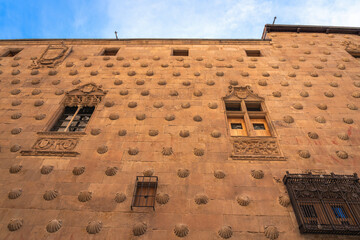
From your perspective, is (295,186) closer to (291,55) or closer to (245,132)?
(245,132)

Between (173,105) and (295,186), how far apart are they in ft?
17.2

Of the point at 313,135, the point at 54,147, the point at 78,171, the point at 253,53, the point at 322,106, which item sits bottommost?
the point at 78,171

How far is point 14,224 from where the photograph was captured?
18.4ft

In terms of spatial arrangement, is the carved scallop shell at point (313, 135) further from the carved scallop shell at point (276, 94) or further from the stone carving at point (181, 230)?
the stone carving at point (181, 230)

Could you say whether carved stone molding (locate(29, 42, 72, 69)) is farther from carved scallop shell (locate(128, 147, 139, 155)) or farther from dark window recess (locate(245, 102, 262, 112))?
dark window recess (locate(245, 102, 262, 112))

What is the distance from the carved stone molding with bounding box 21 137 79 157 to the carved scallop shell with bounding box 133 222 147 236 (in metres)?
3.42

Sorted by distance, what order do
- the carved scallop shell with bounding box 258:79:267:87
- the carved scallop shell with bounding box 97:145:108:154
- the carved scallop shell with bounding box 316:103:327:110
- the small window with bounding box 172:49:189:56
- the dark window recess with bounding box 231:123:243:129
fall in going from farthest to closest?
the small window with bounding box 172:49:189:56 < the carved scallop shell with bounding box 258:79:267:87 < the carved scallop shell with bounding box 316:103:327:110 < the dark window recess with bounding box 231:123:243:129 < the carved scallop shell with bounding box 97:145:108:154

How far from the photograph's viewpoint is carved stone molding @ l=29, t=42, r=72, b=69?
12062mm

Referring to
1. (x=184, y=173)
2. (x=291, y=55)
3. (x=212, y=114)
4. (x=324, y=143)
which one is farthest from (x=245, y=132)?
(x=291, y=55)

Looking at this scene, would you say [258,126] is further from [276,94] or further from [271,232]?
[271,232]

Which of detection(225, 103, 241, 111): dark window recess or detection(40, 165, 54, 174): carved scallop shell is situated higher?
detection(225, 103, 241, 111): dark window recess

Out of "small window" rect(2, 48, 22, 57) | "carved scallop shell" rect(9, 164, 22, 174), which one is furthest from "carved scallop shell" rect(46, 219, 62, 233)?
"small window" rect(2, 48, 22, 57)

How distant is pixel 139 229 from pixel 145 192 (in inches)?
47.5

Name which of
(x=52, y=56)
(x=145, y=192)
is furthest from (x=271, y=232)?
(x=52, y=56)
